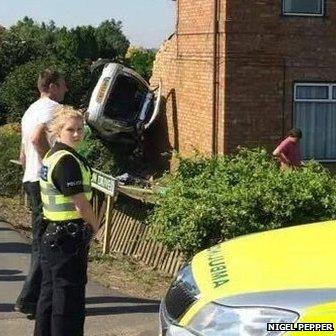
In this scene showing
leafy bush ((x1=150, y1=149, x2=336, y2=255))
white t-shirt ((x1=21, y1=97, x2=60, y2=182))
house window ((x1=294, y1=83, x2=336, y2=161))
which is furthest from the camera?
house window ((x1=294, y1=83, x2=336, y2=161))

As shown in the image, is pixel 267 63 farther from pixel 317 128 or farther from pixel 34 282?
pixel 34 282

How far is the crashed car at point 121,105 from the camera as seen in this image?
14.7 m

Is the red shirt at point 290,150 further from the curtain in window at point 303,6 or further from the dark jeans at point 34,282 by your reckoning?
the dark jeans at point 34,282

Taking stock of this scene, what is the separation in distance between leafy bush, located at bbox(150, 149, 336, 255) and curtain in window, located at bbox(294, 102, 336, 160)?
6.03 m

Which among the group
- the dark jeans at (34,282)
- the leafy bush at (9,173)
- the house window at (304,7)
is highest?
the house window at (304,7)

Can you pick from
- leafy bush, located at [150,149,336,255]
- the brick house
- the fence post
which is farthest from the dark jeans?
the brick house

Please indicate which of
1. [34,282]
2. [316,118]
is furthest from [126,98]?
[34,282]

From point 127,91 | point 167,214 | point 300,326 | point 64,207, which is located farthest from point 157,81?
point 300,326

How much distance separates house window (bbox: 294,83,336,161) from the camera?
1380 cm

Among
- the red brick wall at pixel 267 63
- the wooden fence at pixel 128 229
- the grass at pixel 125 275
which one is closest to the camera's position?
the grass at pixel 125 275

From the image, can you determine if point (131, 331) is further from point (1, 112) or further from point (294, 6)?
point (1, 112)

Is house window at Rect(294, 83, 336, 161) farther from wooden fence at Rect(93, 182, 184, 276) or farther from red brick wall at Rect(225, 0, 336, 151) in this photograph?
wooden fence at Rect(93, 182, 184, 276)

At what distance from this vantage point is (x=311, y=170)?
27.0 feet

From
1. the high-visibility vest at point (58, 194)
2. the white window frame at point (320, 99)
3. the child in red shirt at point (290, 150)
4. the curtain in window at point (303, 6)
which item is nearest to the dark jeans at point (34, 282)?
the high-visibility vest at point (58, 194)
